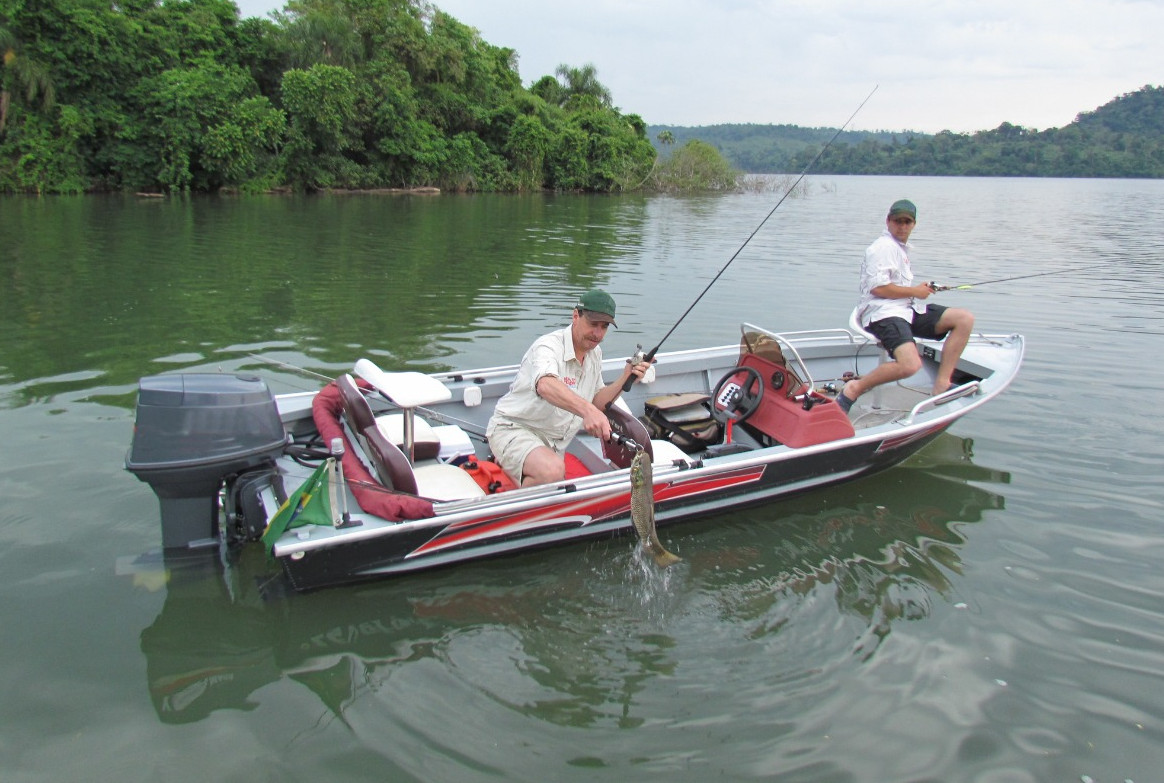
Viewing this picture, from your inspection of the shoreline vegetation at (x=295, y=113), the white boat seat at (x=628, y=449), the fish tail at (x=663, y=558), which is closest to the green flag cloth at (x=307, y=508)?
the white boat seat at (x=628, y=449)

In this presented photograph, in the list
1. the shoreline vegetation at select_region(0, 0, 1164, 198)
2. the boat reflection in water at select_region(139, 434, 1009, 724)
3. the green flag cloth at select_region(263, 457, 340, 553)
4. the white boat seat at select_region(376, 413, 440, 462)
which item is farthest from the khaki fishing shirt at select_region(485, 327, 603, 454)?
the shoreline vegetation at select_region(0, 0, 1164, 198)

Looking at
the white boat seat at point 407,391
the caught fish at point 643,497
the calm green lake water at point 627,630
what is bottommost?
the calm green lake water at point 627,630

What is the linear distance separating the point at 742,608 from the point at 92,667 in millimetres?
3339

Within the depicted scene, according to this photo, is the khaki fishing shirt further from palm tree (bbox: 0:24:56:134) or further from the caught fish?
palm tree (bbox: 0:24:56:134)

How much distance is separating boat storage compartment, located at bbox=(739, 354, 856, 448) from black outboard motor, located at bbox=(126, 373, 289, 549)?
3.44 meters

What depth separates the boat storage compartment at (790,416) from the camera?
5688mm

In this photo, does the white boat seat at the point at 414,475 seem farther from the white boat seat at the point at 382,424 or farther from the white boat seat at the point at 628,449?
the white boat seat at the point at 628,449

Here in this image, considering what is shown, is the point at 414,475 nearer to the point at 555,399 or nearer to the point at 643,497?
the point at 555,399

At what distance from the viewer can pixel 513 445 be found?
505 centimetres

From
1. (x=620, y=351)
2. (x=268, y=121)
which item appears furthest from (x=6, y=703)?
(x=268, y=121)

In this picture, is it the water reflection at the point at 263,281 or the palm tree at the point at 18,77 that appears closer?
the water reflection at the point at 263,281

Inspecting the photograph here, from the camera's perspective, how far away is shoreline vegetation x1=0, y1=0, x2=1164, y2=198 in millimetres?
29172

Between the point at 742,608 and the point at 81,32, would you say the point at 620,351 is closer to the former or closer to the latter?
the point at 742,608

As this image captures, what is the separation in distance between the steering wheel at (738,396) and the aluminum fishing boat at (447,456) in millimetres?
13
